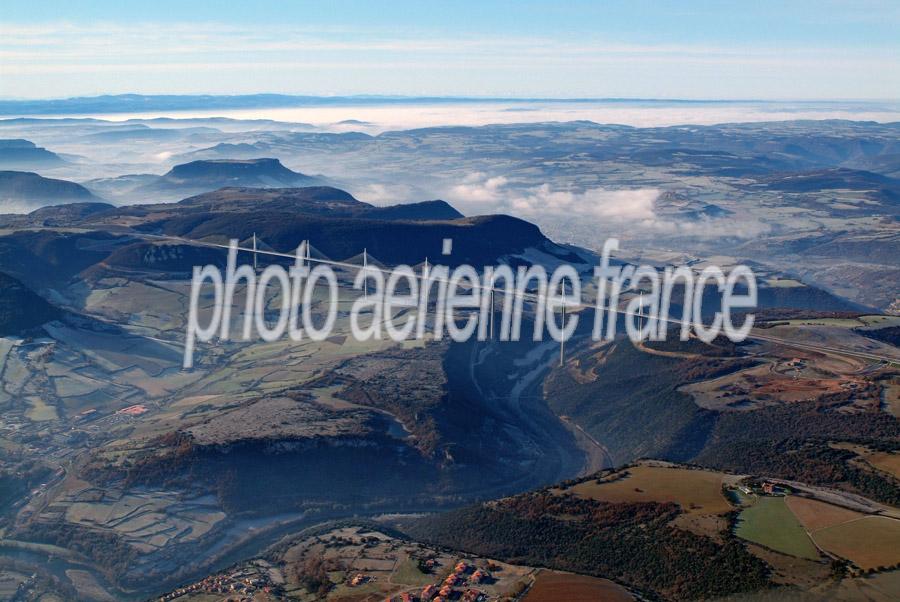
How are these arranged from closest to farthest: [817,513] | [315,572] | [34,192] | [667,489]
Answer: [315,572] → [817,513] → [667,489] → [34,192]

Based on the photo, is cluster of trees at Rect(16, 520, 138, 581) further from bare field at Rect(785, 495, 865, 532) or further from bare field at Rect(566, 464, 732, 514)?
bare field at Rect(785, 495, 865, 532)

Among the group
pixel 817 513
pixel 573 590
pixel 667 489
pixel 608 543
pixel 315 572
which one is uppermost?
pixel 817 513

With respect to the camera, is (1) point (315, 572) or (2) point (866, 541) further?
(1) point (315, 572)

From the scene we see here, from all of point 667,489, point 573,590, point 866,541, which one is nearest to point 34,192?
point 667,489

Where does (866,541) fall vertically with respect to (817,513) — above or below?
above

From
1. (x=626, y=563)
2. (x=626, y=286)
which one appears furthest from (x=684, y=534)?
(x=626, y=286)

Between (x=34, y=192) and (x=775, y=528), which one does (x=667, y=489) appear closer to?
(x=775, y=528)

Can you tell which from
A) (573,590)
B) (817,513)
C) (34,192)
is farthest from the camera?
(34,192)
